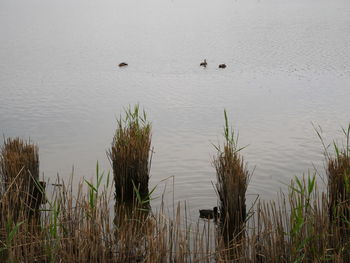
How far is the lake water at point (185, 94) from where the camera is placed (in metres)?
9.25

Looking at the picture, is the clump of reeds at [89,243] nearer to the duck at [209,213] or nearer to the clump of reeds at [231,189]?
the clump of reeds at [231,189]

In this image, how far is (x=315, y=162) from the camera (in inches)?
355

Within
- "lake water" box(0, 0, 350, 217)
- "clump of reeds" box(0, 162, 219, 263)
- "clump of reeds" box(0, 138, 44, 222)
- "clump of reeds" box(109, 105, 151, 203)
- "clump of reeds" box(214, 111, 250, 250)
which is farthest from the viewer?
"lake water" box(0, 0, 350, 217)

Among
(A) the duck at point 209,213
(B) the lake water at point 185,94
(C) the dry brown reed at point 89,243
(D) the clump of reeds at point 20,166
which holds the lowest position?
(C) the dry brown reed at point 89,243

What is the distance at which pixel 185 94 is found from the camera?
51.5 ft

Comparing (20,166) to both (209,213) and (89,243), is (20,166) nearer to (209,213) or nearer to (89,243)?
(209,213)

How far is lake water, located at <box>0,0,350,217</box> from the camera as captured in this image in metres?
9.25

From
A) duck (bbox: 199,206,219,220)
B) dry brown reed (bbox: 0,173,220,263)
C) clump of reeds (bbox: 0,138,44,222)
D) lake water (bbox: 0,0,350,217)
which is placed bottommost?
dry brown reed (bbox: 0,173,220,263)

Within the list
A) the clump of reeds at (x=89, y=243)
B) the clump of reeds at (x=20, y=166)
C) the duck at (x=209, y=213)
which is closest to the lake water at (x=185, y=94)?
the duck at (x=209, y=213)

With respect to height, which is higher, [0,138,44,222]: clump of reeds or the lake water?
the lake water

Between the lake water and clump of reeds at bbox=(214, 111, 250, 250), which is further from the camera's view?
the lake water

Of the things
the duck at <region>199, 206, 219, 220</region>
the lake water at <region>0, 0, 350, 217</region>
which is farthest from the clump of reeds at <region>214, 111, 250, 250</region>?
the lake water at <region>0, 0, 350, 217</region>

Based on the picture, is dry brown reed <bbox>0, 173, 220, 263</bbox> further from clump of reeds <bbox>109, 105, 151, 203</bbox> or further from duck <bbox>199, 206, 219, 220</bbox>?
clump of reeds <bbox>109, 105, 151, 203</bbox>

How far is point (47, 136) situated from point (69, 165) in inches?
86.1
